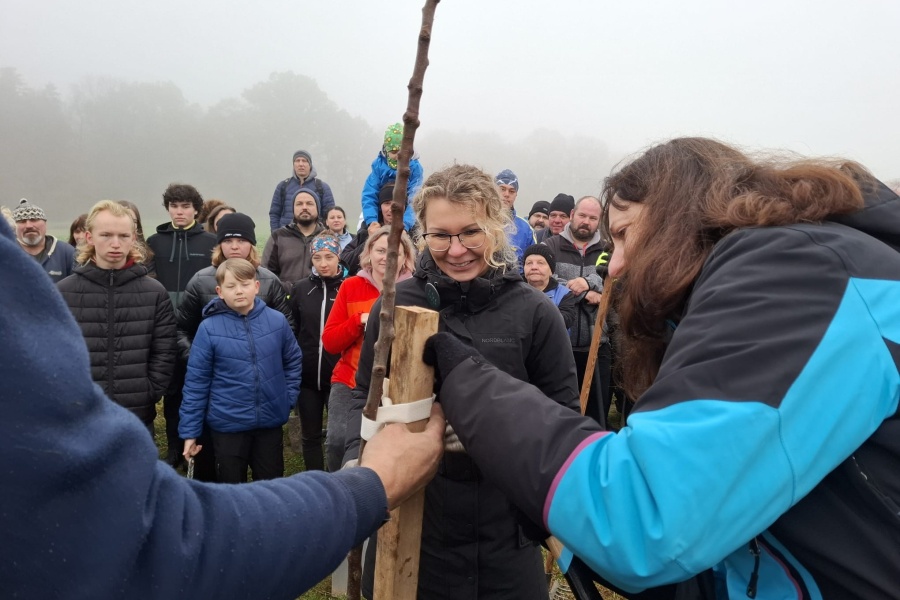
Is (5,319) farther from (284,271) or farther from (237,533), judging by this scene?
(284,271)

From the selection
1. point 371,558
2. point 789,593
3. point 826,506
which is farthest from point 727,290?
point 371,558

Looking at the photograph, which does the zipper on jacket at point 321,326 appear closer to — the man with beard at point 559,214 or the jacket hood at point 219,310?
the jacket hood at point 219,310

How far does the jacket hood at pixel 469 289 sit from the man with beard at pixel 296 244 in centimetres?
476

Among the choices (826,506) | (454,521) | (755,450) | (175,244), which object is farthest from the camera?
(175,244)

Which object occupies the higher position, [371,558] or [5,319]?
[5,319]

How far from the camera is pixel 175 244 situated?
646cm

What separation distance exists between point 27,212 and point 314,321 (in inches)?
145

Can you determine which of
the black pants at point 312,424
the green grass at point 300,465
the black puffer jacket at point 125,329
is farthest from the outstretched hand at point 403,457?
the black pants at point 312,424

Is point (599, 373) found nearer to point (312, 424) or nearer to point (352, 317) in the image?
point (352, 317)

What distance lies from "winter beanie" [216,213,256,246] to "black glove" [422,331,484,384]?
442 cm

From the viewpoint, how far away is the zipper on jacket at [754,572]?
1.12 m

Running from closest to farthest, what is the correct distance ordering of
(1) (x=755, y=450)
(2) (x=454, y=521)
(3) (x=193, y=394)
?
(1) (x=755, y=450)
(2) (x=454, y=521)
(3) (x=193, y=394)

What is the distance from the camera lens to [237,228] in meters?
5.44

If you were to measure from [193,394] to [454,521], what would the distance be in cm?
284
